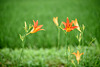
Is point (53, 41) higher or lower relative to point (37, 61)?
higher

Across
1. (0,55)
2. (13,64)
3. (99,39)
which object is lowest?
(13,64)

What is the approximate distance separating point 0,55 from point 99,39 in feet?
7.23

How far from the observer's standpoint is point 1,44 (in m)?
2.53

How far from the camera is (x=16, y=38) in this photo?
9.12ft

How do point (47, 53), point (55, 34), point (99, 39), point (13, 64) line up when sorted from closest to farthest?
point (13, 64), point (47, 53), point (99, 39), point (55, 34)

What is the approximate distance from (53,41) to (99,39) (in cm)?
116

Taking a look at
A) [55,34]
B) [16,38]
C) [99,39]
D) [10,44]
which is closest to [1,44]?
[10,44]

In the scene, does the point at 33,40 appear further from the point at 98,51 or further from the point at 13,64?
the point at 98,51

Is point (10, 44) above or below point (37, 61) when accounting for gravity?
above

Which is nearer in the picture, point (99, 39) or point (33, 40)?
point (99, 39)

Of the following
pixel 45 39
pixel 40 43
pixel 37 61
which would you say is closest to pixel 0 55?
pixel 37 61

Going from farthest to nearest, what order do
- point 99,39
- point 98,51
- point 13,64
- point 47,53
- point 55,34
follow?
point 55,34, point 99,39, point 47,53, point 98,51, point 13,64

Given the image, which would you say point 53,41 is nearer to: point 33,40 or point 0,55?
point 33,40

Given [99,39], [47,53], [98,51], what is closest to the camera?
[98,51]
